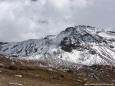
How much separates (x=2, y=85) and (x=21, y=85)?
4.67 metres

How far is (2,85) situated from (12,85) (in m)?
2.37

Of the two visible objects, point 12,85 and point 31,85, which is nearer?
point 12,85

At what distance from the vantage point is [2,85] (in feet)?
113

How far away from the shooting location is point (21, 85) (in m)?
38.6

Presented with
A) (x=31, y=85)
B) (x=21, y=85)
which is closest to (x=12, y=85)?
(x=21, y=85)

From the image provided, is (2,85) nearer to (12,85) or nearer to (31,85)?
(12,85)

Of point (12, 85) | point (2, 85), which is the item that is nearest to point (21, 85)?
point (12, 85)

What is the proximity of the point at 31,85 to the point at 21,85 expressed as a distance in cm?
248

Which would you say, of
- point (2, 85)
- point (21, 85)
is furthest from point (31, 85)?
point (2, 85)

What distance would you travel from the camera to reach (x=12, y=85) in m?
36.6

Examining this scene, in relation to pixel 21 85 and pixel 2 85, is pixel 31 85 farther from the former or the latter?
pixel 2 85

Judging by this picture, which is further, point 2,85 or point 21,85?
point 21,85

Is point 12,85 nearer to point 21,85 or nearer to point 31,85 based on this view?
point 21,85

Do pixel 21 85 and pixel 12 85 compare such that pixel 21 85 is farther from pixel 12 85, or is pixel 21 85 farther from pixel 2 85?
pixel 2 85
